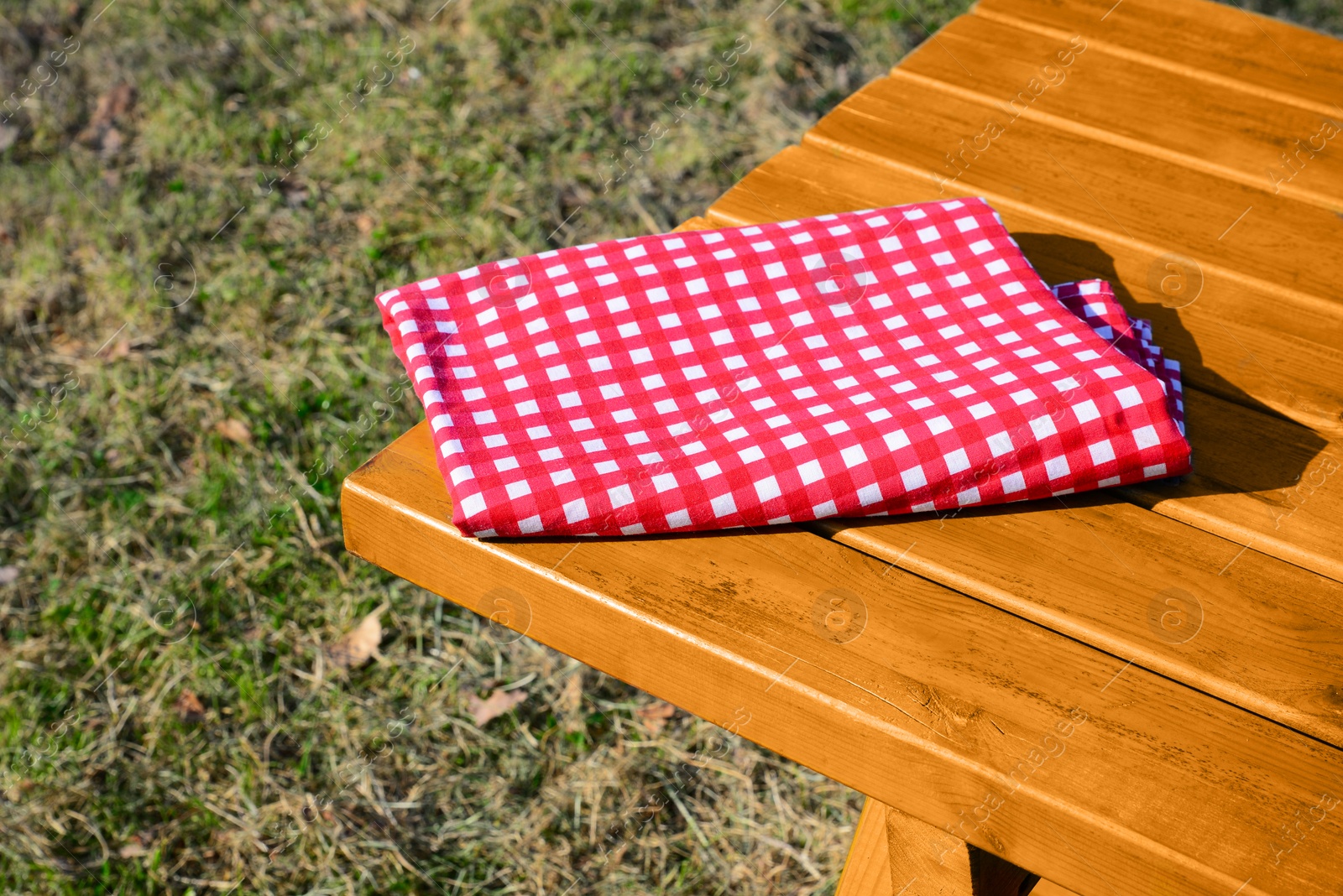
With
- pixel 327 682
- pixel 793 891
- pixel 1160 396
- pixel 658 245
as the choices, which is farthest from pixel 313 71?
pixel 1160 396

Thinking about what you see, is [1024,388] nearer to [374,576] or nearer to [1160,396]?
[1160,396]

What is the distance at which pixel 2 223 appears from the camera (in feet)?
9.24

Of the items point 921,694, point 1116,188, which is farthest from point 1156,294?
point 921,694

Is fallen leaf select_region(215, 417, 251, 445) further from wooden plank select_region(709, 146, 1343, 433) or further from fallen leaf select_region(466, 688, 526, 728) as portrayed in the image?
wooden plank select_region(709, 146, 1343, 433)

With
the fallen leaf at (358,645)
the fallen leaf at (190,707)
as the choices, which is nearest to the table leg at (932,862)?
the fallen leaf at (358,645)

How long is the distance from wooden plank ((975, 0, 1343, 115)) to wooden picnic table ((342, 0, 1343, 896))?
530 mm

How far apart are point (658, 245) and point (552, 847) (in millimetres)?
1057

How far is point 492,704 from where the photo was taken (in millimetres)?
1939

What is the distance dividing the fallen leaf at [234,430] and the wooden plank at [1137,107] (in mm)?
1528

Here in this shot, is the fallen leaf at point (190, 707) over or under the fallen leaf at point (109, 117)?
under

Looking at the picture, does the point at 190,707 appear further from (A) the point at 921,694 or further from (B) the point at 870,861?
(A) the point at 921,694

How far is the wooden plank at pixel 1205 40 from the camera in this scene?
1.81 metres

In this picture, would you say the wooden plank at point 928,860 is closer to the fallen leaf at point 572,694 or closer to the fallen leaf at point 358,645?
the fallen leaf at point 572,694

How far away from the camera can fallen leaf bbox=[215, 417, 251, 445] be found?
7.55 ft
